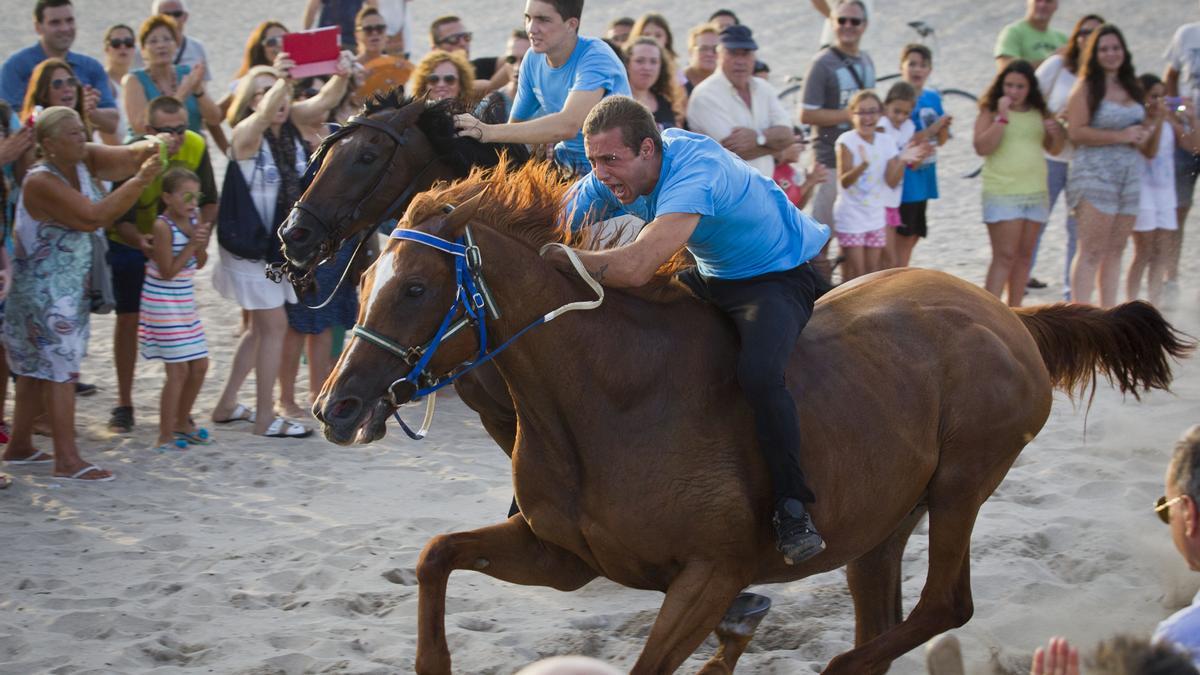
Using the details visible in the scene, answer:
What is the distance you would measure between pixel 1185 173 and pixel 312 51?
696 cm

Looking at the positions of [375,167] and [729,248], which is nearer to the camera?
[729,248]

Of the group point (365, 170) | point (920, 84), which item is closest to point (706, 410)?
point (365, 170)

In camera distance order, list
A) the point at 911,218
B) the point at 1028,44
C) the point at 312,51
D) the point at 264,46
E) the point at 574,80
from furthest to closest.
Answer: the point at 1028,44 < the point at 911,218 < the point at 264,46 < the point at 312,51 < the point at 574,80

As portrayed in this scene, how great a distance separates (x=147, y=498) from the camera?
274 inches

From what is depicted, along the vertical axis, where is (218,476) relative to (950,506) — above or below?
below

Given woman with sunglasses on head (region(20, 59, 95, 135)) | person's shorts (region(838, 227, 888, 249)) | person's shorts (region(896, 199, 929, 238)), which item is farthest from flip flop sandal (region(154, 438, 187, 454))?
person's shorts (region(896, 199, 929, 238))

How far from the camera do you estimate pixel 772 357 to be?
14.2ft

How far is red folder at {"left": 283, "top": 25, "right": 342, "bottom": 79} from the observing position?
7973 millimetres

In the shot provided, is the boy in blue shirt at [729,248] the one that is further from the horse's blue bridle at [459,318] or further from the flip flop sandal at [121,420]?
the flip flop sandal at [121,420]

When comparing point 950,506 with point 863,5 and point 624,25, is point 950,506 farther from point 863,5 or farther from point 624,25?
point 624,25

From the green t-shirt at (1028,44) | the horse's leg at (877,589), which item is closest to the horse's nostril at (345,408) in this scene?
the horse's leg at (877,589)

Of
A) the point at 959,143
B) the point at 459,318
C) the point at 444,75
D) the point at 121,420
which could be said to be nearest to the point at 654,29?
the point at 444,75

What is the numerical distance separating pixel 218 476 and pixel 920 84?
6746 mm

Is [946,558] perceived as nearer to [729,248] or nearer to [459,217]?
[729,248]
